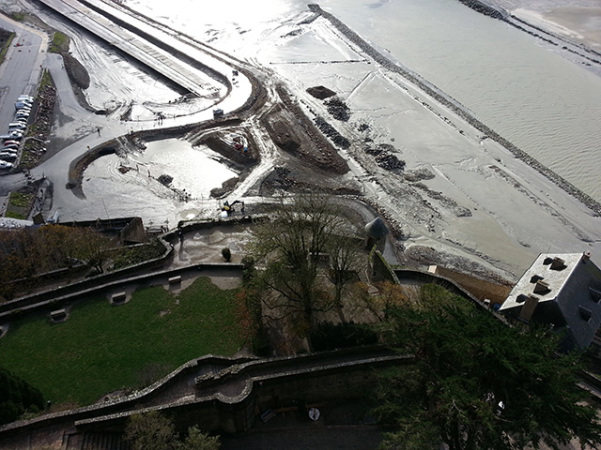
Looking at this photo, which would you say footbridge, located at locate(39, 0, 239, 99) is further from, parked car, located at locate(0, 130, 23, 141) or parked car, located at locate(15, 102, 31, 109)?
parked car, located at locate(0, 130, 23, 141)

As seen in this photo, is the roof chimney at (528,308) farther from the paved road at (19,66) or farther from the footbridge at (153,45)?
the paved road at (19,66)

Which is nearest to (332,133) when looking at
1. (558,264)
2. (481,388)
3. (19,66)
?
(558,264)

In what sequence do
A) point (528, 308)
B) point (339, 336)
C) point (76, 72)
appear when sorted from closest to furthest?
1. point (339, 336)
2. point (528, 308)
3. point (76, 72)

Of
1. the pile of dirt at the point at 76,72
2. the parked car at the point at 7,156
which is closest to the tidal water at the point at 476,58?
the pile of dirt at the point at 76,72

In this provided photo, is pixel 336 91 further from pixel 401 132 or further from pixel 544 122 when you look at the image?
pixel 544 122

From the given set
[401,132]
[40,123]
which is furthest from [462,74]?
[40,123]

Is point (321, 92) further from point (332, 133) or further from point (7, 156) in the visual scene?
point (7, 156)
